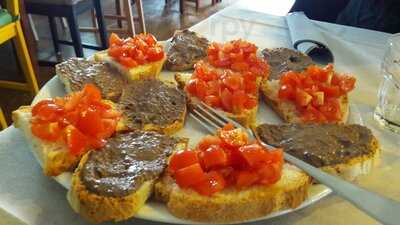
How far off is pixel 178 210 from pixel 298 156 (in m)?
0.32

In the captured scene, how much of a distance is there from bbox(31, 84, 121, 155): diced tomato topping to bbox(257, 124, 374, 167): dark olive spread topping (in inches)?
15.6

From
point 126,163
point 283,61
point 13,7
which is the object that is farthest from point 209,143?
point 13,7

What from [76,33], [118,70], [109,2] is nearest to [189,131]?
[118,70]

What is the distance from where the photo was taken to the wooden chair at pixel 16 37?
2.31 meters

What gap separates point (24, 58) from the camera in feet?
8.37

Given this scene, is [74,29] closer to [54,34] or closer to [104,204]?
[54,34]

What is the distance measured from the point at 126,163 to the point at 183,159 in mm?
136

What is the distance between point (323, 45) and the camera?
5.21 feet

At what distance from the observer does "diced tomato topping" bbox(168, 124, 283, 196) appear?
2.77ft

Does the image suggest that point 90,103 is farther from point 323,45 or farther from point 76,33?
point 76,33

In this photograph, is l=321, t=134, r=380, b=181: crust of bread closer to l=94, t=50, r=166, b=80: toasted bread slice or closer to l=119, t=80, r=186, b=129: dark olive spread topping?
l=119, t=80, r=186, b=129: dark olive spread topping

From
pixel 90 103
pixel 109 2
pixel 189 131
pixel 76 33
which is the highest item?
pixel 90 103

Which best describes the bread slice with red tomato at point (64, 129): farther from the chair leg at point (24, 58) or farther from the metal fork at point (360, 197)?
the chair leg at point (24, 58)

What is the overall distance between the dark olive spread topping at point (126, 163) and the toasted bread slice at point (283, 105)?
0.37 meters
